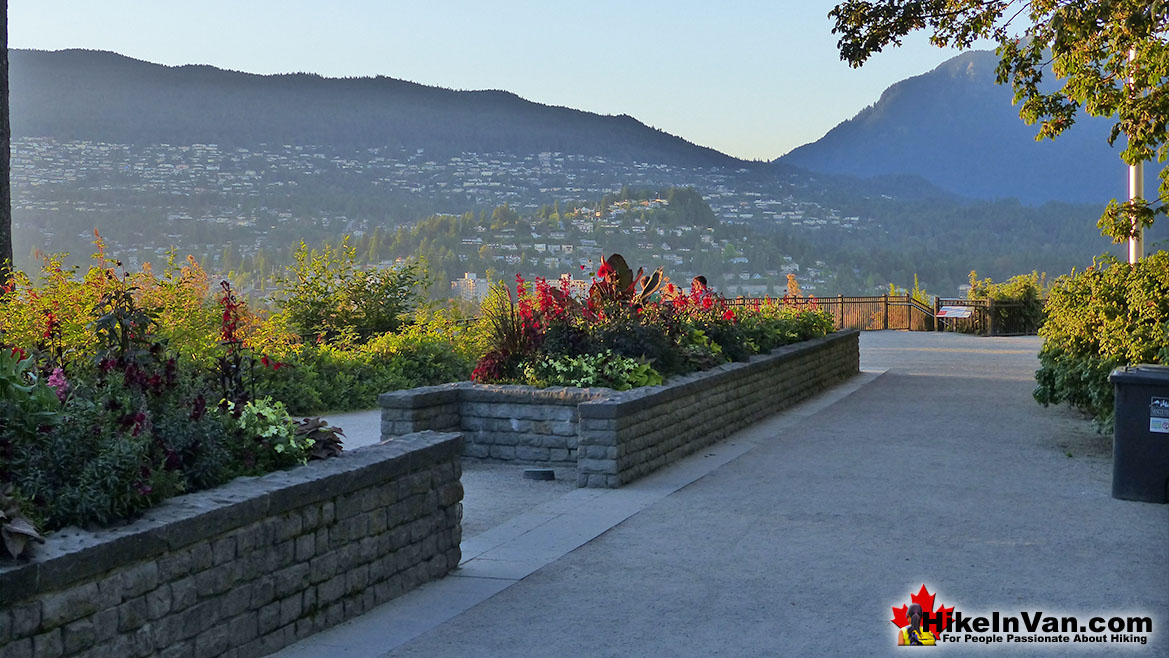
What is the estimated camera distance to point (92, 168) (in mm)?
70312

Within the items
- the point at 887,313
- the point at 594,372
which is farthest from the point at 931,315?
the point at 594,372

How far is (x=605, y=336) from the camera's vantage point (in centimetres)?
1111

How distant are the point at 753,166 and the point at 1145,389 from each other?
104 meters

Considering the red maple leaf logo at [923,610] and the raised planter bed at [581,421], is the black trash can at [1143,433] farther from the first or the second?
the raised planter bed at [581,421]

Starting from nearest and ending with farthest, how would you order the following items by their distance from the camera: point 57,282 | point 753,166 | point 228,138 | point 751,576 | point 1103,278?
point 751,576 < point 1103,278 < point 57,282 < point 228,138 < point 753,166

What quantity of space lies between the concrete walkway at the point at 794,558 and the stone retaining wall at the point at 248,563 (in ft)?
0.61

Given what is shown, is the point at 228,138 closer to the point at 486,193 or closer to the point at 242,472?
the point at 486,193

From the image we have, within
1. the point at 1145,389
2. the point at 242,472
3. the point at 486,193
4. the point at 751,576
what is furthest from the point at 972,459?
the point at 486,193

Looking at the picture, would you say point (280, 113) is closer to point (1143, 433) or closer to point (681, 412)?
point (681, 412)

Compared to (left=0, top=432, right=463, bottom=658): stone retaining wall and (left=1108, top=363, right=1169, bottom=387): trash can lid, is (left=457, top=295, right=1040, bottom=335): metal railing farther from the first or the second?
(left=0, top=432, right=463, bottom=658): stone retaining wall

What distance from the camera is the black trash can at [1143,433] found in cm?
828

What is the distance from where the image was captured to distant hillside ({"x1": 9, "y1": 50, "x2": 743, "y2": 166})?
3081 inches

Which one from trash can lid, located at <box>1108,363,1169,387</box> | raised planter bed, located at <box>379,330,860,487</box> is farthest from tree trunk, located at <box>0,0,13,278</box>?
trash can lid, located at <box>1108,363,1169,387</box>
